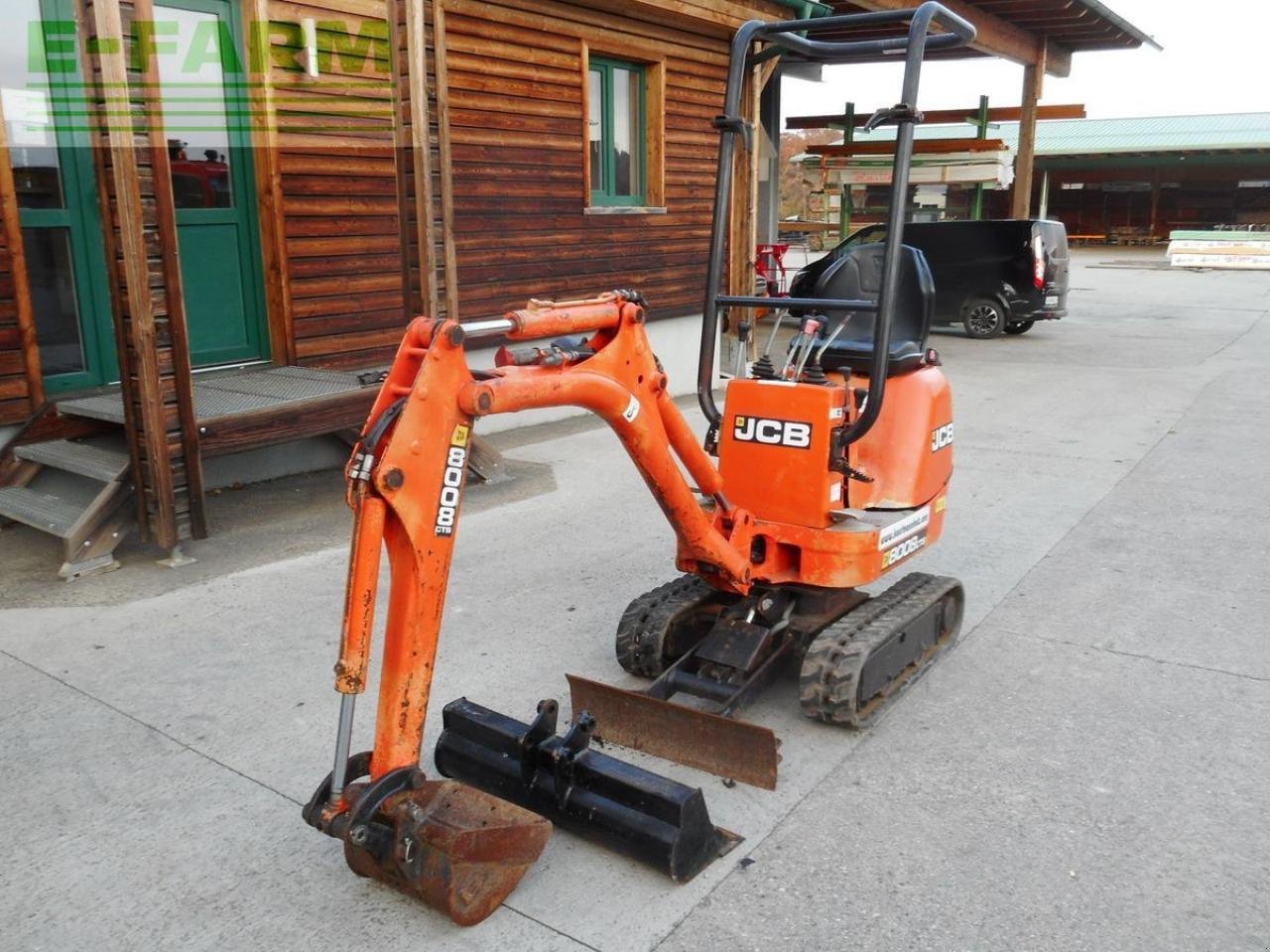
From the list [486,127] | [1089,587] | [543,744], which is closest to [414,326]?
[543,744]

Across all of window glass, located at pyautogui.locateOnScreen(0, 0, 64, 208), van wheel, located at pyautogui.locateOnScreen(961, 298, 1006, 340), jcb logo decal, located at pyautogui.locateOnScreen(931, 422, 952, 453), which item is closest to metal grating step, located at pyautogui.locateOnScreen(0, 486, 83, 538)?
window glass, located at pyautogui.locateOnScreen(0, 0, 64, 208)

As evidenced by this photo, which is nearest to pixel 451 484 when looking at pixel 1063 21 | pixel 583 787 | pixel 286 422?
pixel 583 787

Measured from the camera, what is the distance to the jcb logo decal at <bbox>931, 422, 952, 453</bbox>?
4.65m

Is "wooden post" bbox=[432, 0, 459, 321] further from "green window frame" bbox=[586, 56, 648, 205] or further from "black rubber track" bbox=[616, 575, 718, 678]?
"black rubber track" bbox=[616, 575, 718, 678]

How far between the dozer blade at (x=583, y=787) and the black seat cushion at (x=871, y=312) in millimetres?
2004

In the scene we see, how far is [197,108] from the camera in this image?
731 cm

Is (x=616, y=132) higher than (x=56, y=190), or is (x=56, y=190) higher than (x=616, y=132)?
(x=616, y=132)

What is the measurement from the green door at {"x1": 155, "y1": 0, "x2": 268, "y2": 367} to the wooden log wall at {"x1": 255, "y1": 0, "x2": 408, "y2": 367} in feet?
0.61

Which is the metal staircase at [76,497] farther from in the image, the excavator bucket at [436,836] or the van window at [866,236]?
the van window at [866,236]

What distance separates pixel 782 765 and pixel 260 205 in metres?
5.57

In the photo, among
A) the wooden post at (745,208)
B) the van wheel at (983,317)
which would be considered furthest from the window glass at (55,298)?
the van wheel at (983,317)

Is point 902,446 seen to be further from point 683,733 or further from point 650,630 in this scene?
point 683,733

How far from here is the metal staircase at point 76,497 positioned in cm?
568

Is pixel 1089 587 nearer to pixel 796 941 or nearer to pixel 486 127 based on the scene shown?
pixel 796 941
